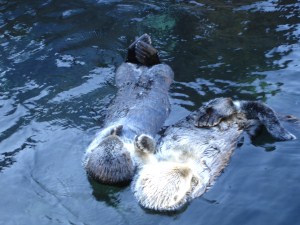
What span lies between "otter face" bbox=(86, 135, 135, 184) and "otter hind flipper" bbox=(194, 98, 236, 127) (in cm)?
103

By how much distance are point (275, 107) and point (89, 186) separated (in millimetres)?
2687

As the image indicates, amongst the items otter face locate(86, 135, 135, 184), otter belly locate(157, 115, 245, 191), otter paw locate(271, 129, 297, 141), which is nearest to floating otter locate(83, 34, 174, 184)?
otter face locate(86, 135, 135, 184)

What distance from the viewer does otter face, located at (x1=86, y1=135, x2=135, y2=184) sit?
512cm

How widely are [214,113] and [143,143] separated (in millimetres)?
963

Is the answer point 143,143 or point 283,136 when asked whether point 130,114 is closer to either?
point 143,143

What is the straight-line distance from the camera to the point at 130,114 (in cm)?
610

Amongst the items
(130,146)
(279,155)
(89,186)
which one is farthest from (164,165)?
(279,155)

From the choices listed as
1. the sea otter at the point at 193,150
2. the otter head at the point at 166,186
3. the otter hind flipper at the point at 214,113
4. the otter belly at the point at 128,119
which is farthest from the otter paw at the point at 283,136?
the otter belly at the point at 128,119

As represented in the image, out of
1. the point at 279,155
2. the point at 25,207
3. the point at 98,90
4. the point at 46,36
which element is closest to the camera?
the point at 25,207

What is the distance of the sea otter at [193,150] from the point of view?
4.93m

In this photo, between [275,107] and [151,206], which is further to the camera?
[275,107]

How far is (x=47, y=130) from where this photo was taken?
21.1ft

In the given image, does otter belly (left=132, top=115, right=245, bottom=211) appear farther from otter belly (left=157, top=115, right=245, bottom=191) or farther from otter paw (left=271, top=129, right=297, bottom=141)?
otter paw (left=271, top=129, right=297, bottom=141)

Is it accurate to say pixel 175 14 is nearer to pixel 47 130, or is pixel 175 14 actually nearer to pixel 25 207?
pixel 47 130
